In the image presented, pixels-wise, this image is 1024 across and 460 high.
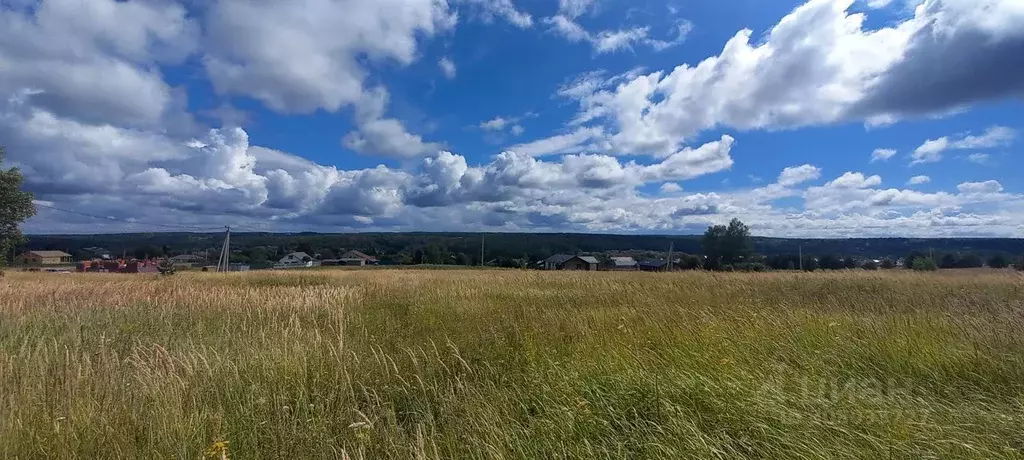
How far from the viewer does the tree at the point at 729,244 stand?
69188mm

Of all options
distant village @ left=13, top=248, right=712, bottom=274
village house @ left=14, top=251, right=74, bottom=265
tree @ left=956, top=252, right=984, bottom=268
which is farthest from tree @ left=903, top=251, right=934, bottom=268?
village house @ left=14, top=251, right=74, bottom=265

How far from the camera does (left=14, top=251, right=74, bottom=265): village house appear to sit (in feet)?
245

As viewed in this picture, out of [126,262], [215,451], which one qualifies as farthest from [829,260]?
[126,262]

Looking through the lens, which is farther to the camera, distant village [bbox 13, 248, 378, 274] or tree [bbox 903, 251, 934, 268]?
distant village [bbox 13, 248, 378, 274]

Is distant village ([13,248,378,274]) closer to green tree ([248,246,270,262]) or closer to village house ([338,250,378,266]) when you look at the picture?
village house ([338,250,378,266])

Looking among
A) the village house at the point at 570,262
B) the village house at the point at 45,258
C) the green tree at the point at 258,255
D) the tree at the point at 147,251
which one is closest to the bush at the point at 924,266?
the village house at the point at 570,262

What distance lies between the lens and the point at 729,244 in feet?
231

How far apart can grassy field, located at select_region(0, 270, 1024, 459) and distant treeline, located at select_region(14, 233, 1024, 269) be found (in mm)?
40985

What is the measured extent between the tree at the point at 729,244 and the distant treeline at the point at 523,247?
10.0 ft

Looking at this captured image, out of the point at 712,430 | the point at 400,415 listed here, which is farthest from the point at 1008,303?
the point at 400,415

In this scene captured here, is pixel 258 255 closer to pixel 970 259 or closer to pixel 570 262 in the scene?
pixel 570 262

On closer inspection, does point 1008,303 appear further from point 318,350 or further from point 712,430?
point 318,350

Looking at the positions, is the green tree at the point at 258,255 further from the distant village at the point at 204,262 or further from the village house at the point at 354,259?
the village house at the point at 354,259

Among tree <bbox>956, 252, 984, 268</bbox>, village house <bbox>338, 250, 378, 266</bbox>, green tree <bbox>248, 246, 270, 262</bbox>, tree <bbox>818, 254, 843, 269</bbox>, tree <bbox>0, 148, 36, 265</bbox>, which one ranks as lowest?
village house <bbox>338, 250, 378, 266</bbox>
